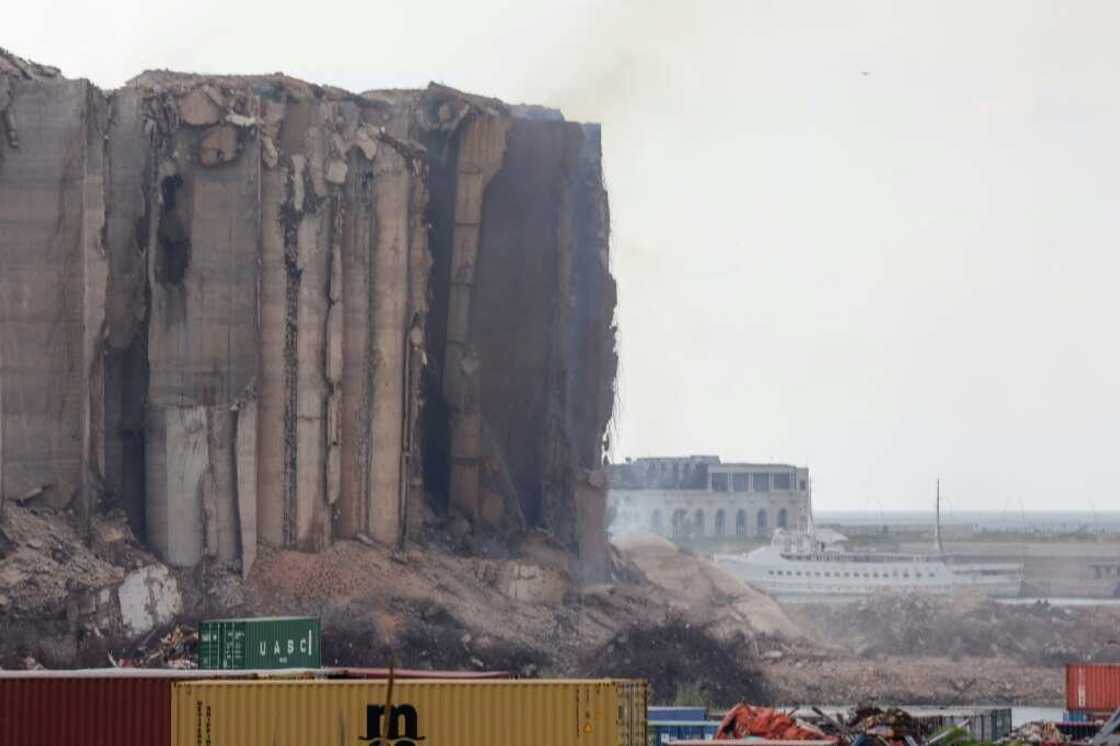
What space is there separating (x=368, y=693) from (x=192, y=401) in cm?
4647

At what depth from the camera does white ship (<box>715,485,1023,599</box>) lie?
147 m

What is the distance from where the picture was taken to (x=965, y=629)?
422 feet

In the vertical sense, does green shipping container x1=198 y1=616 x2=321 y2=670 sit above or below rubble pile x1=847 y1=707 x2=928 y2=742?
above

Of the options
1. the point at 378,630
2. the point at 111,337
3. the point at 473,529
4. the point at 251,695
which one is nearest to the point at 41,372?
the point at 111,337

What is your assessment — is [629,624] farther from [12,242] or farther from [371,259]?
[12,242]

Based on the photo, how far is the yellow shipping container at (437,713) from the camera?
4138 cm

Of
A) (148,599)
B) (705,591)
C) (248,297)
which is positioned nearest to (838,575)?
(705,591)

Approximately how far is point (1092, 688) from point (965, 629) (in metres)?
58.8

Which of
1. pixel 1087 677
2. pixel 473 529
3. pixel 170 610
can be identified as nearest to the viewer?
pixel 1087 677

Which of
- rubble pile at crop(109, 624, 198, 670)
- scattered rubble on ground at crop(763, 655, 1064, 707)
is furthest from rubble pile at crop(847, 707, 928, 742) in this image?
scattered rubble on ground at crop(763, 655, 1064, 707)

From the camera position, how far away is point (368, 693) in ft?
137

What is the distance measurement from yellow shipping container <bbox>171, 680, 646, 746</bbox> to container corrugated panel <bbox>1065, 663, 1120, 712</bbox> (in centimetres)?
2921

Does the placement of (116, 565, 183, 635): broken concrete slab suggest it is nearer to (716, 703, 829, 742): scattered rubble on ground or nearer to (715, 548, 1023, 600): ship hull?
(716, 703, 829, 742): scattered rubble on ground

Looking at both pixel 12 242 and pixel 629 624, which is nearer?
pixel 12 242
